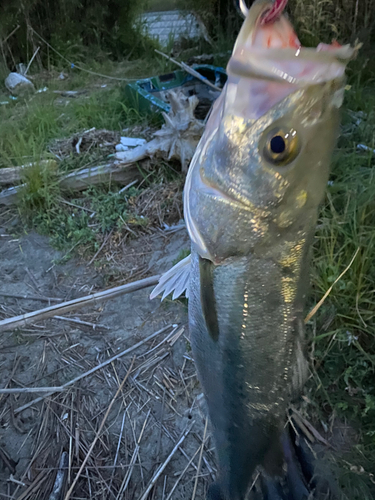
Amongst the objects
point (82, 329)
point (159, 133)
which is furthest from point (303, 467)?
point (159, 133)

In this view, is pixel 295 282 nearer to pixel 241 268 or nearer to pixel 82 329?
pixel 241 268

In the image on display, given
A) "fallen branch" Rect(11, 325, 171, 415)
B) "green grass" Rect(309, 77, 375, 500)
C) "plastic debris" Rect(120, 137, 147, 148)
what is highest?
"plastic debris" Rect(120, 137, 147, 148)

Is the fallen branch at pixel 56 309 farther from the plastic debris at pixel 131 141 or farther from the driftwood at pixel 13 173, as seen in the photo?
the plastic debris at pixel 131 141

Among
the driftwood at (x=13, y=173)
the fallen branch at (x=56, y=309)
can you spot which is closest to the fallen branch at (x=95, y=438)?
the fallen branch at (x=56, y=309)

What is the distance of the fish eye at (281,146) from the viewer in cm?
97

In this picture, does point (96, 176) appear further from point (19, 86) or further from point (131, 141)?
point (19, 86)

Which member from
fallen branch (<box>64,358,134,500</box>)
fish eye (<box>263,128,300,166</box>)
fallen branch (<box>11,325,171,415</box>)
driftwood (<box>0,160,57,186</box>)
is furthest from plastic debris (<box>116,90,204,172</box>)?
fish eye (<box>263,128,300,166</box>)

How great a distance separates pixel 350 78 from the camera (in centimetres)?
414

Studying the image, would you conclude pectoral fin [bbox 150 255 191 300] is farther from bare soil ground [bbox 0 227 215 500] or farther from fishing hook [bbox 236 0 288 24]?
bare soil ground [bbox 0 227 215 500]

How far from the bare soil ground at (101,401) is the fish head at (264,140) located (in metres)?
1.50

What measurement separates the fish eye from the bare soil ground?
1.75m

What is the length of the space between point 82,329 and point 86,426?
2.43 ft

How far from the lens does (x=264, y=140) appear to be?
993 millimetres

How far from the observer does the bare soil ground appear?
2029 mm
